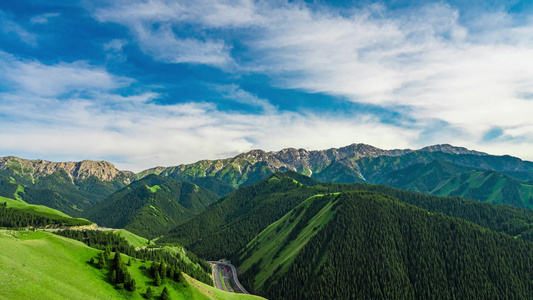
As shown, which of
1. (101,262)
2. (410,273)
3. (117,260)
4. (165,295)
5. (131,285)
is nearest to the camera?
(131,285)

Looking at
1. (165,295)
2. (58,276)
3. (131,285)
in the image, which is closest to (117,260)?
(131,285)

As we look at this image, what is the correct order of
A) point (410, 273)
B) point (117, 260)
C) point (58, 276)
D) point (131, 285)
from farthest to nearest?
point (410, 273), point (117, 260), point (131, 285), point (58, 276)

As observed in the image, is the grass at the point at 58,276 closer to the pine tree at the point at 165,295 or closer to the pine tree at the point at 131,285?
the pine tree at the point at 131,285

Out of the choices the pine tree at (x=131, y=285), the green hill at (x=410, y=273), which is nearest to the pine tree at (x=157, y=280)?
the pine tree at (x=131, y=285)

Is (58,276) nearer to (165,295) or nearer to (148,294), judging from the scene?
(148,294)

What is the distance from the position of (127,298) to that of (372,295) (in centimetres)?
14124

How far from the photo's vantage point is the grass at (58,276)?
59.3 m

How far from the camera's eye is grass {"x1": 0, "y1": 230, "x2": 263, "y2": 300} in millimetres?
59281

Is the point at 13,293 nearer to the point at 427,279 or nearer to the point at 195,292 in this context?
the point at 195,292

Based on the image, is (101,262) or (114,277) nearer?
(114,277)

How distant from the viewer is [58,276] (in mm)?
72938

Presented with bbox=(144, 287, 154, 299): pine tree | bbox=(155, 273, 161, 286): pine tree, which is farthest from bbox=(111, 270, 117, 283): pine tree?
bbox=(155, 273, 161, 286): pine tree

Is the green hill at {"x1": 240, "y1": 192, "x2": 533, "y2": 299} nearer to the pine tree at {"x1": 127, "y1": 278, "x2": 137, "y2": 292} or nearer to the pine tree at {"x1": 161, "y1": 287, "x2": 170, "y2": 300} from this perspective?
the pine tree at {"x1": 161, "y1": 287, "x2": 170, "y2": 300}

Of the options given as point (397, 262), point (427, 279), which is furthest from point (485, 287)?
point (397, 262)
